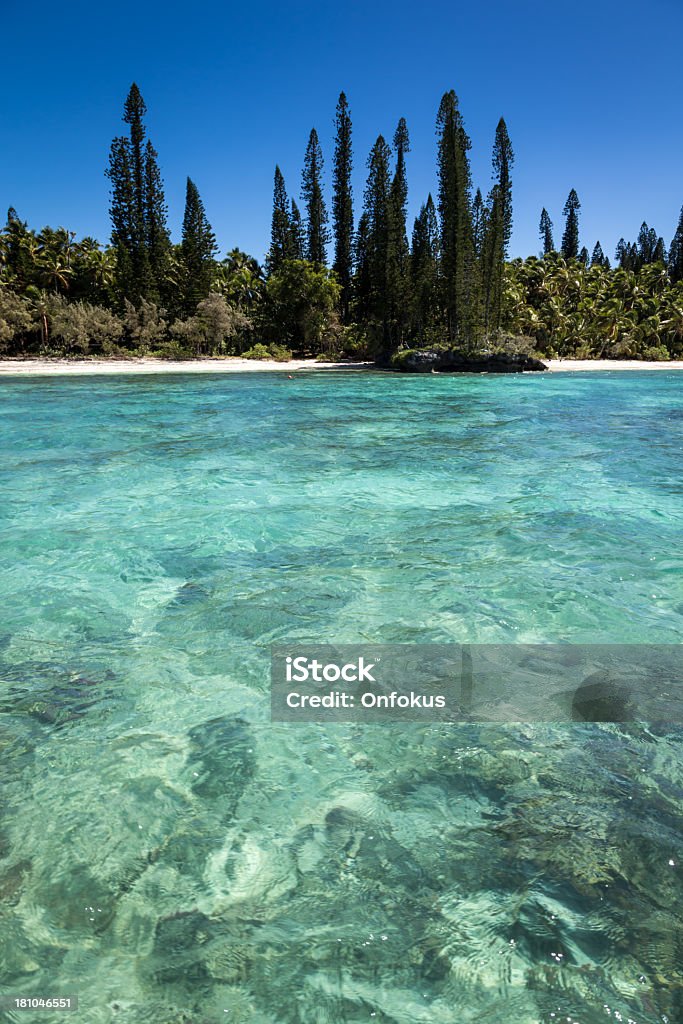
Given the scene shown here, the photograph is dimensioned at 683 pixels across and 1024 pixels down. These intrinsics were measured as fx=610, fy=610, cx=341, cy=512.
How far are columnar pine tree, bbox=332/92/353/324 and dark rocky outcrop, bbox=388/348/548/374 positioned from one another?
18.6 m

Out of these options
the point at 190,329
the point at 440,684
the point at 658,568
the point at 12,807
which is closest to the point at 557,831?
the point at 440,684

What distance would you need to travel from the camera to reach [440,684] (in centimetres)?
413

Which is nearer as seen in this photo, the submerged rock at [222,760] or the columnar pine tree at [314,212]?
the submerged rock at [222,760]

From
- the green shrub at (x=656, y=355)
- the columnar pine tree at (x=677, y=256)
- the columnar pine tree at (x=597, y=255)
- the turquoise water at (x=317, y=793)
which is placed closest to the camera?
the turquoise water at (x=317, y=793)

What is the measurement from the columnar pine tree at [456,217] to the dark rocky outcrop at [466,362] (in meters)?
2.31

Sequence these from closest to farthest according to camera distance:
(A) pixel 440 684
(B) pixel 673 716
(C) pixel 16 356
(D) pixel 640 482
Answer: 1. (B) pixel 673 716
2. (A) pixel 440 684
3. (D) pixel 640 482
4. (C) pixel 16 356

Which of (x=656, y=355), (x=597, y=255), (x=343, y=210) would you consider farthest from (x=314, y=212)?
(x=597, y=255)

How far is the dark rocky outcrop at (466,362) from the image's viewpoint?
40.9m

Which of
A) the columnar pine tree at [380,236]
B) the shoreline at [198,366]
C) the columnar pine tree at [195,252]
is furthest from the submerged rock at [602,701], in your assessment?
the columnar pine tree at [195,252]

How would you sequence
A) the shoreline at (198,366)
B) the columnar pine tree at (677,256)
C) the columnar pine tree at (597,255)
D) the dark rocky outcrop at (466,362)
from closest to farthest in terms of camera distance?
the shoreline at (198,366) → the dark rocky outcrop at (466,362) → the columnar pine tree at (677,256) → the columnar pine tree at (597,255)

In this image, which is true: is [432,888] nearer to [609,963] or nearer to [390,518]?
[609,963]

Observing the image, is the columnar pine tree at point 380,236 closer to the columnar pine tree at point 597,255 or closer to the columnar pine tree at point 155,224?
the columnar pine tree at point 155,224

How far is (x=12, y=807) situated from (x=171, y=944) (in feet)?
3.88

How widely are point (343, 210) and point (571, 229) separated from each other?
3846 cm
